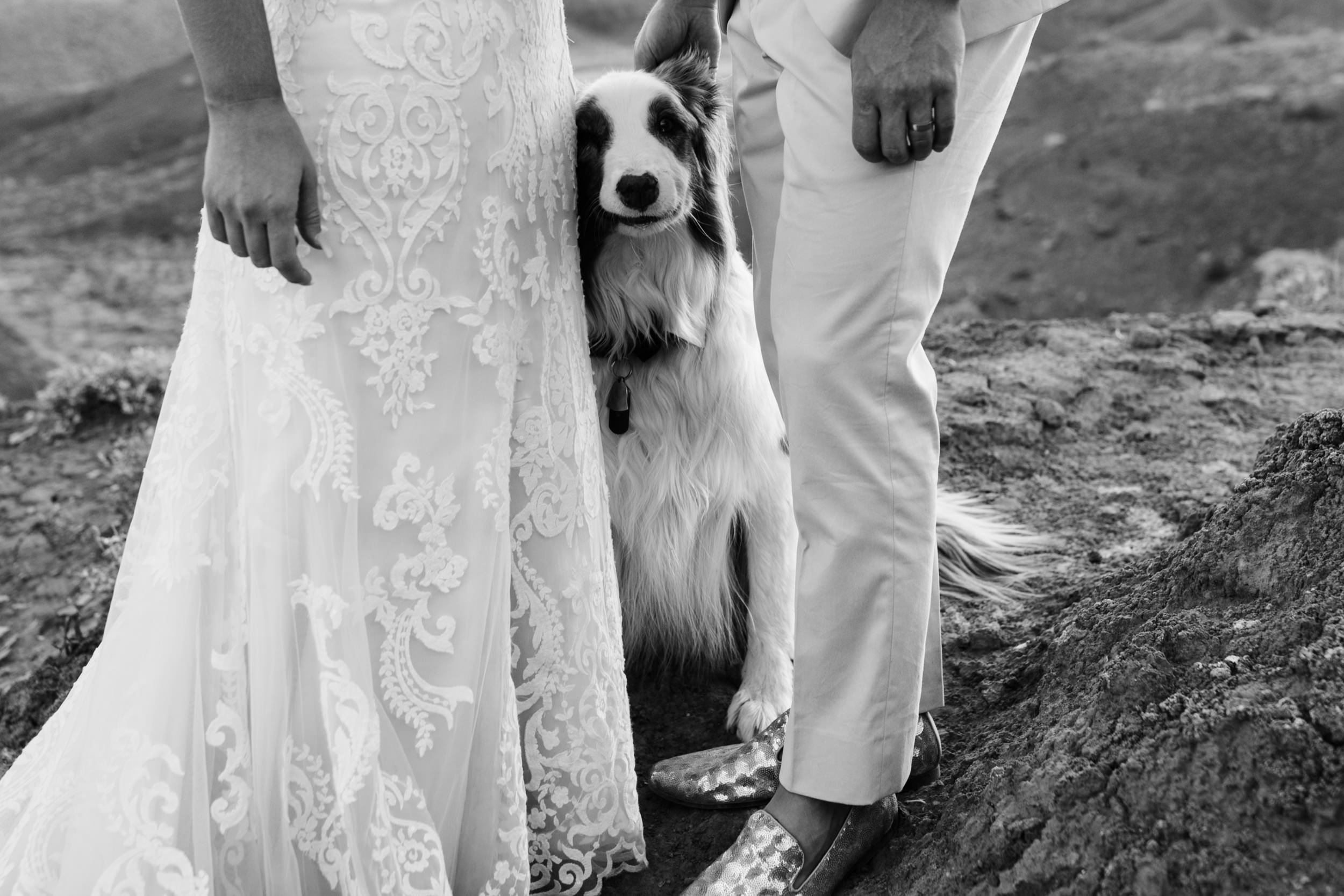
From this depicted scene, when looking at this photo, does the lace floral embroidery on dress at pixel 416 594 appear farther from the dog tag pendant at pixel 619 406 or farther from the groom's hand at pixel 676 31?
the groom's hand at pixel 676 31

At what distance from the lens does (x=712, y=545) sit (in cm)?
280

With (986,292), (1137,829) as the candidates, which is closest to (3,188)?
(986,292)

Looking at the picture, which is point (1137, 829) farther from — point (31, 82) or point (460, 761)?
point (31, 82)

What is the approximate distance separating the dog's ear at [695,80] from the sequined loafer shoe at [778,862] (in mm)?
1576

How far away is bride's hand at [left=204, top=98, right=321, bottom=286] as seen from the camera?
1604 millimetres

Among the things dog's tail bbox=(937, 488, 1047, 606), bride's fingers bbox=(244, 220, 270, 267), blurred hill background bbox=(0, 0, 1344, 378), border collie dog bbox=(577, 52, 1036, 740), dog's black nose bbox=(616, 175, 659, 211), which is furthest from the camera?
blurred hill background bbox=(0, 0, 1344, 378)

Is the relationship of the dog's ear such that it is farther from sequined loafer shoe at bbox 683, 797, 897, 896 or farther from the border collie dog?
sequined loafer shoe at bbox 683, 797, 897, 896

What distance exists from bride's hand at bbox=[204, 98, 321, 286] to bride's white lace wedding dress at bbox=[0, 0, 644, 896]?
80mm

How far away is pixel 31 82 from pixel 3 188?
529cm

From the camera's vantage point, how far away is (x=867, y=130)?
158 cm

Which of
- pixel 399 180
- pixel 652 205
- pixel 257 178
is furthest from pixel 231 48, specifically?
pixel 652 205

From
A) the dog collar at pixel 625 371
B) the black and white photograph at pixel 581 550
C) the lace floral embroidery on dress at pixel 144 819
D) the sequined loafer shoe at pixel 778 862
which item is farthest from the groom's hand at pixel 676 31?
the lace floral embroidery on dress at pixel 144 819

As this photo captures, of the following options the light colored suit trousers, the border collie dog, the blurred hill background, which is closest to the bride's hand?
the light colored suit trousers

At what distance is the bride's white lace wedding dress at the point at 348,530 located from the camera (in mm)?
1718
